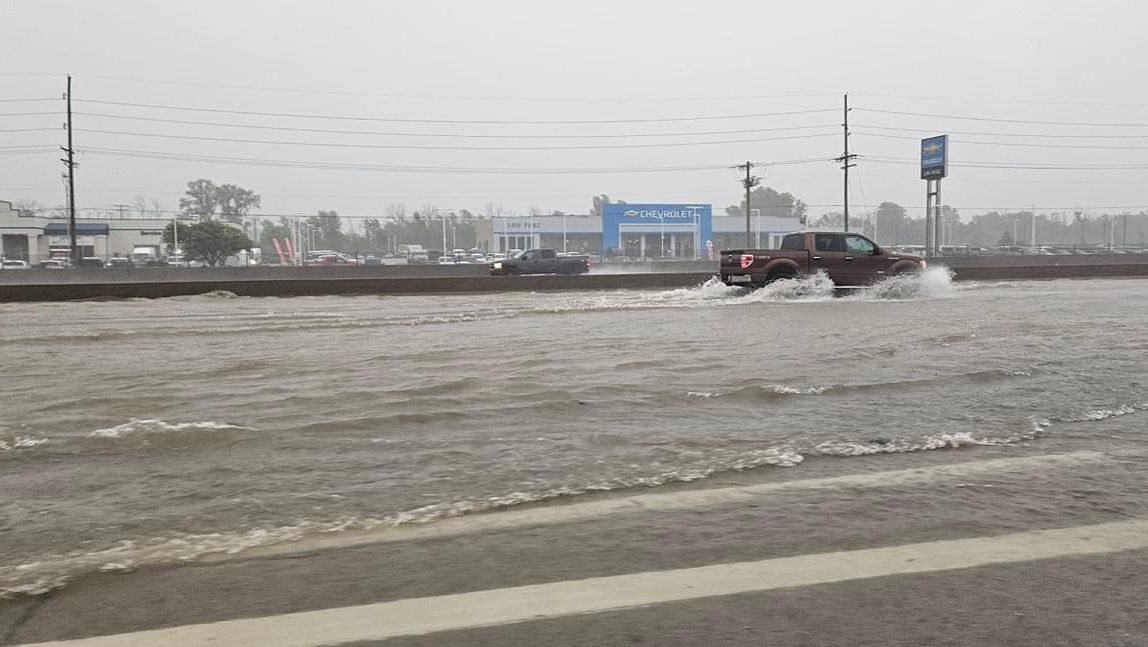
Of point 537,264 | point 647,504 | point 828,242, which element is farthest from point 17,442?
point 537,264

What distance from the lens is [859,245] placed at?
820 inches

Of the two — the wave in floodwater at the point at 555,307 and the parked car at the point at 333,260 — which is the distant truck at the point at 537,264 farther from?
the parked car at the point at 333,260

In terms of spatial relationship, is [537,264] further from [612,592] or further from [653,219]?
[653,219]

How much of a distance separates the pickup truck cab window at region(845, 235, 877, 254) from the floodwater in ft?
22.8

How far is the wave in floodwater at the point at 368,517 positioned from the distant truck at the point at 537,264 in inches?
Result: 1190

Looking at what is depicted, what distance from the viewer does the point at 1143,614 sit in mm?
2750

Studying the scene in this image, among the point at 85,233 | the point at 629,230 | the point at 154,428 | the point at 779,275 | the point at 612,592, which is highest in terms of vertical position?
the point at 629,230

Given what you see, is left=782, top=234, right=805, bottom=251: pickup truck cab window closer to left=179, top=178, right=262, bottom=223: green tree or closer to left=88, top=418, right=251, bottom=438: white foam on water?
left=88, top=418, right=251, bottom=438: white foam on water

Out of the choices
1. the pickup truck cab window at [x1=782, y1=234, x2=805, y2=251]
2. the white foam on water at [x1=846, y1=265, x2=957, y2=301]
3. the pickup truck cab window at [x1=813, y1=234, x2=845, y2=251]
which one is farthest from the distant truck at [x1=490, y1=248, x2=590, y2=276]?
the white foam on water at [x1=846, y1=265, x2=957, y2=301]

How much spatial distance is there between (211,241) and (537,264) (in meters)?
28.5

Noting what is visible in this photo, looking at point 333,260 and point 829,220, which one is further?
point 829,220

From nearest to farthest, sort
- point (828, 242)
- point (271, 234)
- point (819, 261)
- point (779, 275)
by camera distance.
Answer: point (779, 275)
point (819, 261)
point (828, 242)
point (271, 234)

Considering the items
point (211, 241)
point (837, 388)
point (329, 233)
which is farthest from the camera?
point (329, 233)

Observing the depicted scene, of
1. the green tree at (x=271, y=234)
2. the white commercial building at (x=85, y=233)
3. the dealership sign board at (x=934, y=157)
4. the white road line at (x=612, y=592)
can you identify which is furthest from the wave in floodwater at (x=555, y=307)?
the white commercial building at (x=85, y=233)
